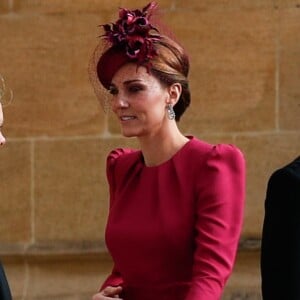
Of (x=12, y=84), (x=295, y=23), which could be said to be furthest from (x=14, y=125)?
(x=295, y=23)

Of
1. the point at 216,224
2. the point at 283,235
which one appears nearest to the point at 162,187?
the point at 216,224

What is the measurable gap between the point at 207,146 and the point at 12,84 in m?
2.44

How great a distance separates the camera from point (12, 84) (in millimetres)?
5715

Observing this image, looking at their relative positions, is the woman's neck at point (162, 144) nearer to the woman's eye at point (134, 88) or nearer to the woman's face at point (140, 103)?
the woman's face at point (140, 103)

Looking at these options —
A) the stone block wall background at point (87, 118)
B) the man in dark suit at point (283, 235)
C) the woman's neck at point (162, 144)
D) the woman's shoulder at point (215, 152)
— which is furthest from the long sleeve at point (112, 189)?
the stone block wall background at point (87, 118)

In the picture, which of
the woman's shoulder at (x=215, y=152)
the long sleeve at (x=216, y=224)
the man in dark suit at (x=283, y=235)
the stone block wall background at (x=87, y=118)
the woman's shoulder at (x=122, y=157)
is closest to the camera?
the man in dark suit at (x=283, y=235)

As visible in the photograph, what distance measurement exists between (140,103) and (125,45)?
0.18 m

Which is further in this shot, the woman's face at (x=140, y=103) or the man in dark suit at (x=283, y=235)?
the woman's face at (x=140, y=103)

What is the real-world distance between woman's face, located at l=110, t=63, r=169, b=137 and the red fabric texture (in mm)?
108

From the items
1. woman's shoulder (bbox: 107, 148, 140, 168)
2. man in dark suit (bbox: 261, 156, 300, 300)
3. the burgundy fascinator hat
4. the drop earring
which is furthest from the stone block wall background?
man in dark suit (bbox: 261, 156, 300, 300)

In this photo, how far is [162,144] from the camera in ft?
11.3

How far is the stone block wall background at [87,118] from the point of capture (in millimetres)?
5648

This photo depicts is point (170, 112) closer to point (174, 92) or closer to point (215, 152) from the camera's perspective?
point (174, 92)

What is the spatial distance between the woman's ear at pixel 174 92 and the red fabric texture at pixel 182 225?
0.12m
